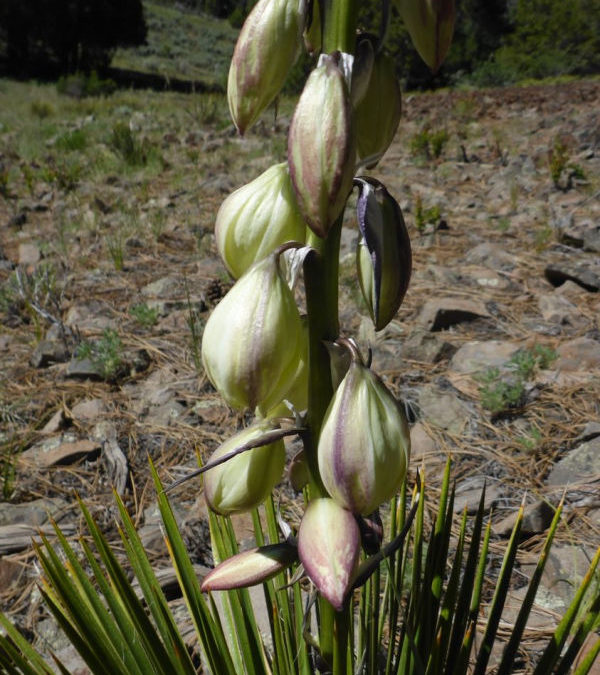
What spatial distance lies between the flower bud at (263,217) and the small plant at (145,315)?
1.76 m

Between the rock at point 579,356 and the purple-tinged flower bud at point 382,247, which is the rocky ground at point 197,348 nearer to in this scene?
the rock at point 579,356

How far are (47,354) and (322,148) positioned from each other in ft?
6.20

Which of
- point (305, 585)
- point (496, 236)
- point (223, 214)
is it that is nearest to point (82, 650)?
point (223, 214)

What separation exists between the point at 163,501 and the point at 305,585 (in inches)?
23.3

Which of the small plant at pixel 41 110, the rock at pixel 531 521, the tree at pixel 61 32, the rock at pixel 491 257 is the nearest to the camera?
the rock at pixel 531 521

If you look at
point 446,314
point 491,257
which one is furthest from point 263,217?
point 491,257

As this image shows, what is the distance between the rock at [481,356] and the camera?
6.57ft

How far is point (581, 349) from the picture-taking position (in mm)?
1984

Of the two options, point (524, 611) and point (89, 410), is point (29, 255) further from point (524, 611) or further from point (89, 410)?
point (524, 611)

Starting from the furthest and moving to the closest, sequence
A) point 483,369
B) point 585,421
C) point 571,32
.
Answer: point 571,32 < point 483,369 < point 585,421

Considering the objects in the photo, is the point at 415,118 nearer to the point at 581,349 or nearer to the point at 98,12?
the point at 581,349

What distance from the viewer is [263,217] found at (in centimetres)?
67

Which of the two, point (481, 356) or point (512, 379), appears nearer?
point (512, 379)

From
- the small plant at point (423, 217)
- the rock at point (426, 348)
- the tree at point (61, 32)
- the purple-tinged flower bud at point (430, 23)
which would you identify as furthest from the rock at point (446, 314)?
the tree at point (61, 32)
